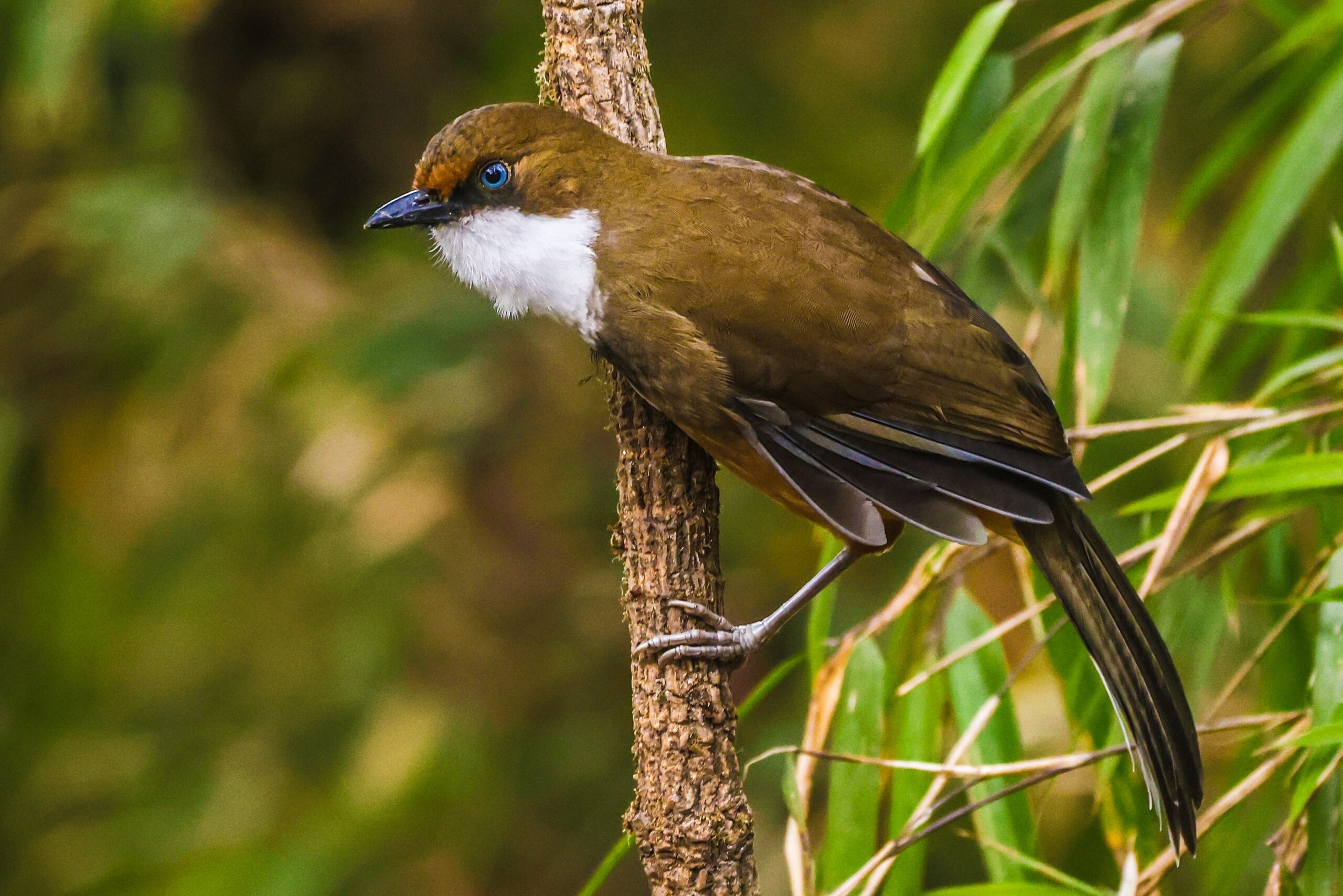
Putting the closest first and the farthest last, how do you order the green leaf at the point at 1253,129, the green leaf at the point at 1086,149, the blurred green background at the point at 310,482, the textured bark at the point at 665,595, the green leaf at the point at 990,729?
the textured bark at the point at 665,595
the green leaf at the point at 990,729
the green leaf at the point at 1086,149
the green leaf at the point at 1253,129
the blurred green background at the point at 310,482

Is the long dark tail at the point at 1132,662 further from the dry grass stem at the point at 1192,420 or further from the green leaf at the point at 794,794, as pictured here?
the green leaf at the point at 794,794

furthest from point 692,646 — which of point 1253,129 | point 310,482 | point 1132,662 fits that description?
point 310,482

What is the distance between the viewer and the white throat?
6.46 feet

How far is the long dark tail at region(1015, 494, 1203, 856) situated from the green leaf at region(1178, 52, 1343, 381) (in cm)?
44

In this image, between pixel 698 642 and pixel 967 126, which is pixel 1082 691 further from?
pixel 967 126

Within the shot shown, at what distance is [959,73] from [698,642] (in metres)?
1.06

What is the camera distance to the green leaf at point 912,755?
2061 millimetres

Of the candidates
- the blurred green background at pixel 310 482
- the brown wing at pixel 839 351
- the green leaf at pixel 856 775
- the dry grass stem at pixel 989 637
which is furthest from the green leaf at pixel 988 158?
the blurred green background at pixel 310 482

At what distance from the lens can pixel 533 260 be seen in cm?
200

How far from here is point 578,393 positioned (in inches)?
156

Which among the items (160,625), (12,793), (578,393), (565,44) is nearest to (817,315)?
(565,44)

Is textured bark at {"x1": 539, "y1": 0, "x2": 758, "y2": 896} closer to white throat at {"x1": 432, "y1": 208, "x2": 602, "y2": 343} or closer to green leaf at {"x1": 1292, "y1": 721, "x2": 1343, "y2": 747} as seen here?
white throat at {"x1": 432, "y1": 208, "x2": 602, "y2": 343}

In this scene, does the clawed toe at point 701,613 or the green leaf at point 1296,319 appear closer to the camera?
the clawed toe at point 701,613

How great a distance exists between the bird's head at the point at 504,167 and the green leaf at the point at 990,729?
3.06 ft
